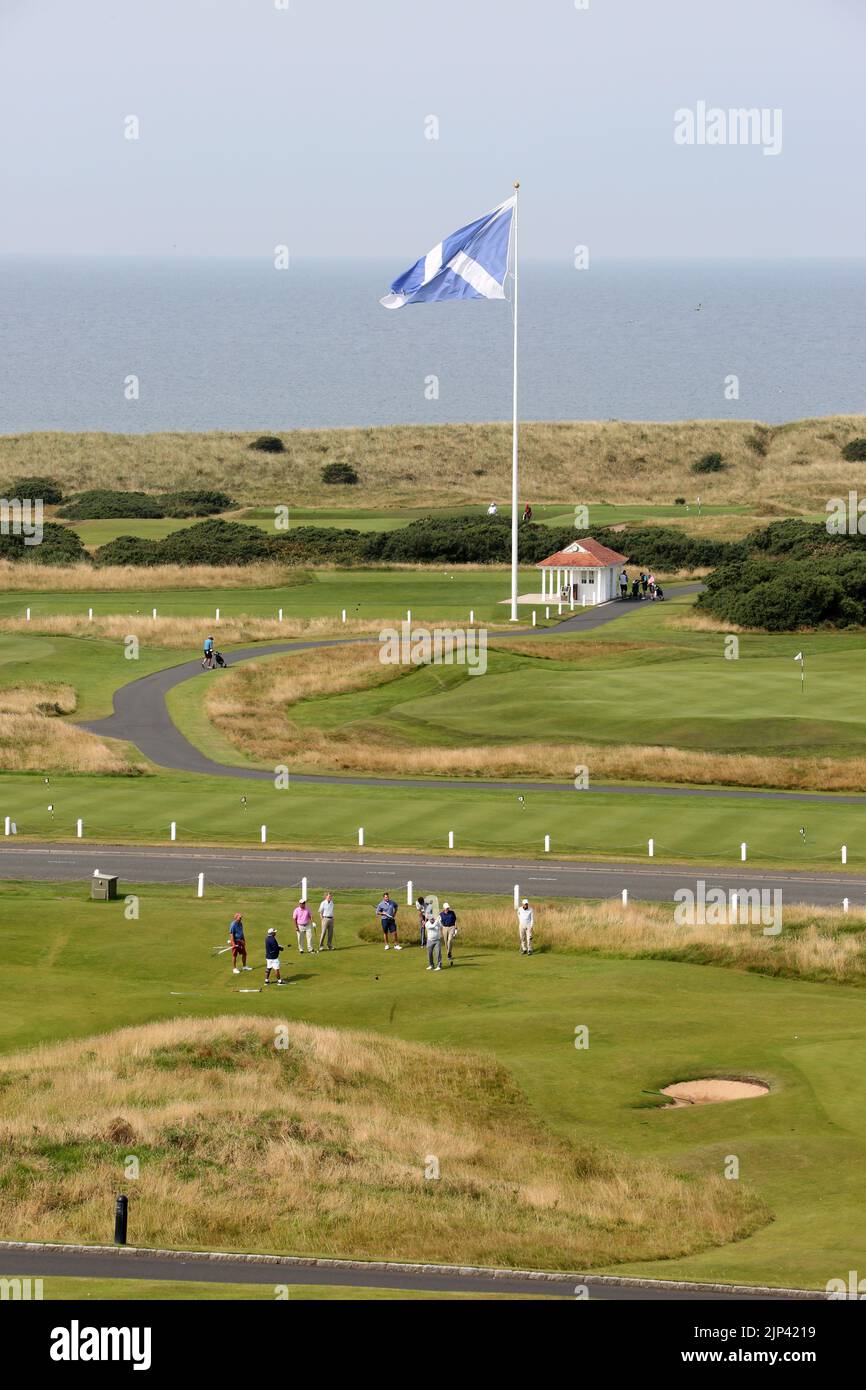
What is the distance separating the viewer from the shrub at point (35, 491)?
153 m

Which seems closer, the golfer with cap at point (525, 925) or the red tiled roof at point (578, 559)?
the golfer with cap at point (525, 925)

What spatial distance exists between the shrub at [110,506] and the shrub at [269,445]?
76.3ft

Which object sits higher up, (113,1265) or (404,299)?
(404,299)

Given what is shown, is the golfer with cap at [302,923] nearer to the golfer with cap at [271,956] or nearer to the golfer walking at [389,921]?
the golfer with cap at [271,956]

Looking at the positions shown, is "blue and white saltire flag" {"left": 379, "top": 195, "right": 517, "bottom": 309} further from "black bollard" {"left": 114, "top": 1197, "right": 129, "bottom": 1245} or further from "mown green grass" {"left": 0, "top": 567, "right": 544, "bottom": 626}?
"black bollard" {"left": 114, "top": 1197, "right": 129, "bottom": 1245}

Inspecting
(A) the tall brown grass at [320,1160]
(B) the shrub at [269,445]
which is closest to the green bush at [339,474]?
(B) the shrub at [269,445]

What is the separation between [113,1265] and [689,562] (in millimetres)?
99862

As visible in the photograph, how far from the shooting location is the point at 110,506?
5827 inches

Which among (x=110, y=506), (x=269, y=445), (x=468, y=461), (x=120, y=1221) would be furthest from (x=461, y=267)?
(x=269, y=445)

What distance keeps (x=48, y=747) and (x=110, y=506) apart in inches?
3234

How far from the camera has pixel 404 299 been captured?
270 feet

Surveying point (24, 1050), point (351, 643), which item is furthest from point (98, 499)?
point (24, 1050)

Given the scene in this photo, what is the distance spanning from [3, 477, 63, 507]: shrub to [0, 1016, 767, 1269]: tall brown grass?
124 metres
